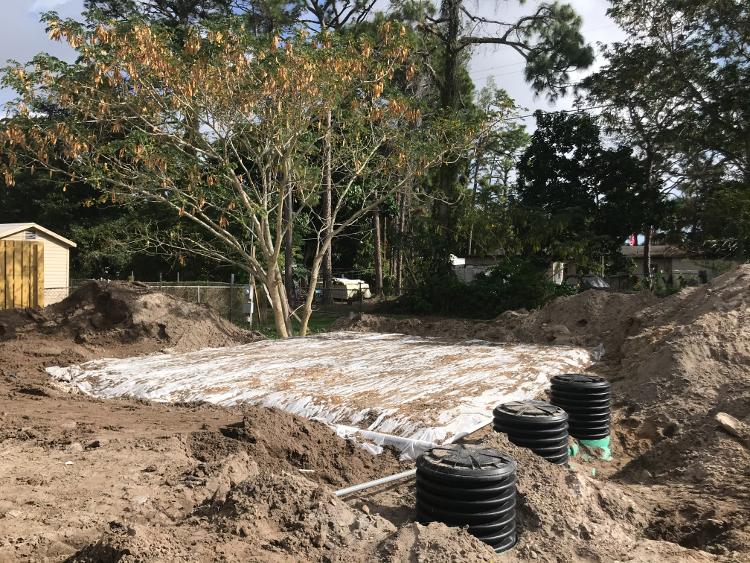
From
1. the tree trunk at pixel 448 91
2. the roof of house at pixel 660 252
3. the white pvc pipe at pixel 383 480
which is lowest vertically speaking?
the white pvc pipe at pixel 383 480

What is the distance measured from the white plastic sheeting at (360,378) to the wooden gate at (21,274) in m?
4.59

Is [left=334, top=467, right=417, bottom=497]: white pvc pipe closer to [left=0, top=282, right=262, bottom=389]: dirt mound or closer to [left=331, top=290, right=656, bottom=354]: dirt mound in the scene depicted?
[left=331, top=290, right=656, bottom=354]: dirt mound

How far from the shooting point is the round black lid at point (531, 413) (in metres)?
4.57

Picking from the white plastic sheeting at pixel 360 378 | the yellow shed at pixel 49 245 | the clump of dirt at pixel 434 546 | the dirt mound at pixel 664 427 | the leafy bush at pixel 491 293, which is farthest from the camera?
the yellow shed at pixel 49 245

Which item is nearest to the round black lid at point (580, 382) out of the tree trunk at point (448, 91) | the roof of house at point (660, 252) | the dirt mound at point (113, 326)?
the dirt mound at point (113, 326)

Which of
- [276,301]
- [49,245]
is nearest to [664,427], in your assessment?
[276,301]

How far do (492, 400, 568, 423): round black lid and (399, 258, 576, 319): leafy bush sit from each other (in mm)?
13551

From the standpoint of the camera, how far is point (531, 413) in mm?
4676

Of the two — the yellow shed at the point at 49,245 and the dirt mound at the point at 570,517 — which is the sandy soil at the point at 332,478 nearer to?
the dirt mound at the point at 570,517

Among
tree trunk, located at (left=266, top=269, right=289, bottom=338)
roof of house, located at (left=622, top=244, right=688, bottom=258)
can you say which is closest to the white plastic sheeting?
tree trunk, located at (left=266, top=269, right=289, bottom=338)

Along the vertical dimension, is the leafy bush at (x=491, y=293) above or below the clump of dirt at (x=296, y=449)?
above

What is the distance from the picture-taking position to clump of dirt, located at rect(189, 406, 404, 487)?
5.02 metres

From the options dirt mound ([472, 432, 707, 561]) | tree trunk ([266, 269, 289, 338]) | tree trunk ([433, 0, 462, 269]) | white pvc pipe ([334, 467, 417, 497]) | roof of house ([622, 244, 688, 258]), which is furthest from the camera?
roof of house ([622, 244, 688, 258])

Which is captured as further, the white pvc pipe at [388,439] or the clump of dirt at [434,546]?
the white pvc pipe at [388,439]
